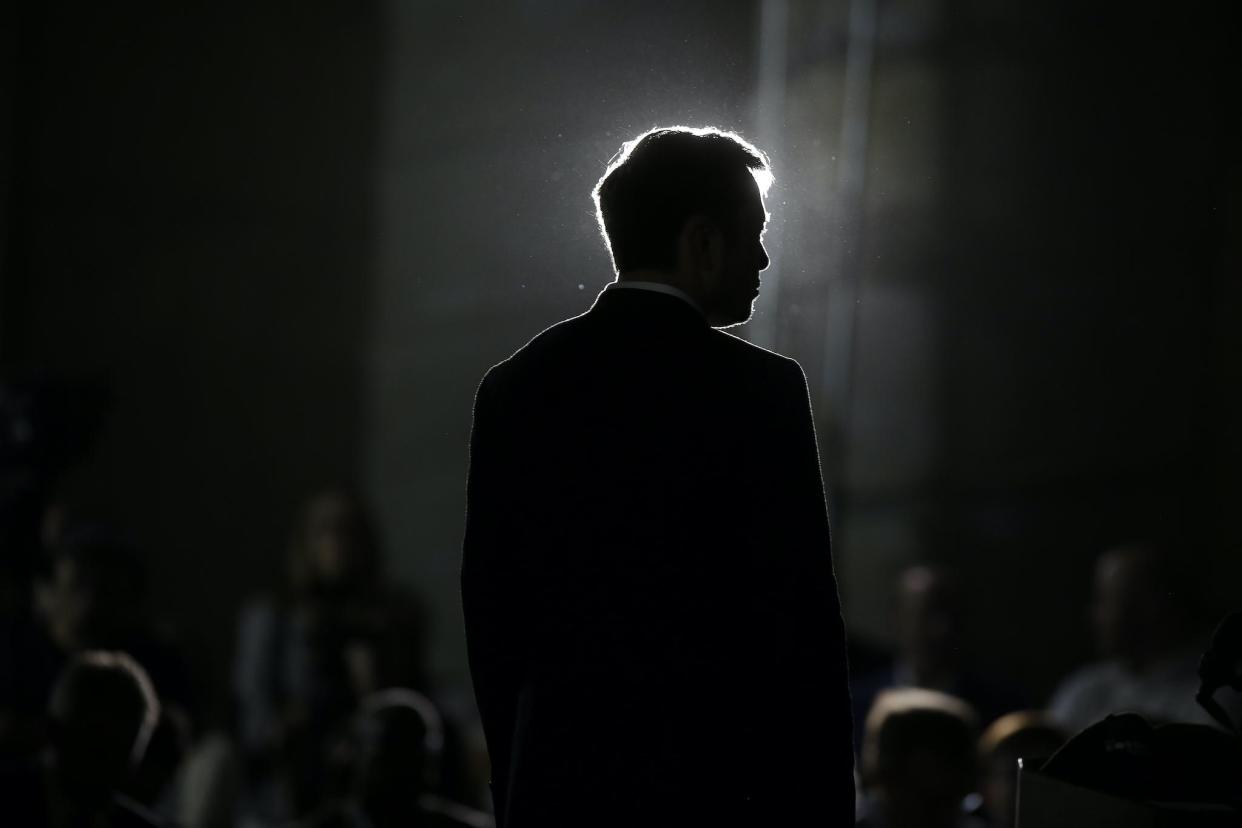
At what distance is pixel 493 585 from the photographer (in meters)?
1.22

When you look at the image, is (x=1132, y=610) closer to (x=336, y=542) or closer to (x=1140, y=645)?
(x=1140, y=645)

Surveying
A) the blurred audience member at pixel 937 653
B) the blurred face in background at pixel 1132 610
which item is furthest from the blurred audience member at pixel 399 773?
the blurred face in background at pixel 1132 610

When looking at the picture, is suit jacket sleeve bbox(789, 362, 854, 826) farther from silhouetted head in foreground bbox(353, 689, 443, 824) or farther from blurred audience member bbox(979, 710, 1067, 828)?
blurred audience member bbox(979, 710, 1067, 828)

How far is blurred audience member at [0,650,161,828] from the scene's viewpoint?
198 cm

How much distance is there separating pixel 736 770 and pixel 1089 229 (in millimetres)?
3182

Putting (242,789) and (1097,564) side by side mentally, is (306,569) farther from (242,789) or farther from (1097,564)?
(1097,564)

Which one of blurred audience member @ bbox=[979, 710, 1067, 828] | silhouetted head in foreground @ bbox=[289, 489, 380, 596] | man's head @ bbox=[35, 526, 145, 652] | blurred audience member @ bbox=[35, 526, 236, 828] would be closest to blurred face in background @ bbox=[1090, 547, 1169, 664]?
blurred audience member @ bbox=[979, 710, 1067, 828]

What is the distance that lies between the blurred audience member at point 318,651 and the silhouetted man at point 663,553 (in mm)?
2032

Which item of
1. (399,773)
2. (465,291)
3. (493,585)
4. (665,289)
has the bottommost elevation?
(399,773)

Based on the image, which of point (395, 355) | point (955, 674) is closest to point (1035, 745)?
point (955, 674)

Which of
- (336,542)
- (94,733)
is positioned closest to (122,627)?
(336,542)

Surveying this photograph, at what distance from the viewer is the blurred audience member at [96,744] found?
198 centimetres

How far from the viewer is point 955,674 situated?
10.7 ft

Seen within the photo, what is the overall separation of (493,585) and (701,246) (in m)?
0.30
